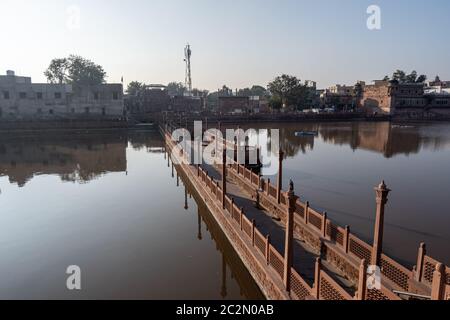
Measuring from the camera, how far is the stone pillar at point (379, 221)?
298 inches

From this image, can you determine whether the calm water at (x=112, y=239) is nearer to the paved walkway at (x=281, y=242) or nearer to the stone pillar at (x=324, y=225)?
the paved walkway at (x=281, y=242)

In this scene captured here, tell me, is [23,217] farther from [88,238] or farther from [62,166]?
[62,166]

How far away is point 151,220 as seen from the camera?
15.9m

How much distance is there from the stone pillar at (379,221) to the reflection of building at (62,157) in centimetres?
2120

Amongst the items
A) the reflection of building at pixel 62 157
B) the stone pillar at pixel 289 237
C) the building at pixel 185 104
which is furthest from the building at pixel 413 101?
the stone pillar at pixel 289 237

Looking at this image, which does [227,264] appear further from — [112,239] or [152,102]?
[152,102]

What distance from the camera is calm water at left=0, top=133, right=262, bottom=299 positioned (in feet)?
33.8

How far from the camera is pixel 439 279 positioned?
5.73m

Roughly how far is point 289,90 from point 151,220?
8145 centimetres

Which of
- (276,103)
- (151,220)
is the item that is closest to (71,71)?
(276,103)

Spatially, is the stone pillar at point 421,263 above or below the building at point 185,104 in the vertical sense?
below

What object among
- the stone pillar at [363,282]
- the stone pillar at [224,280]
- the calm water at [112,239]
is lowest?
the stone pillar at [224,280]
